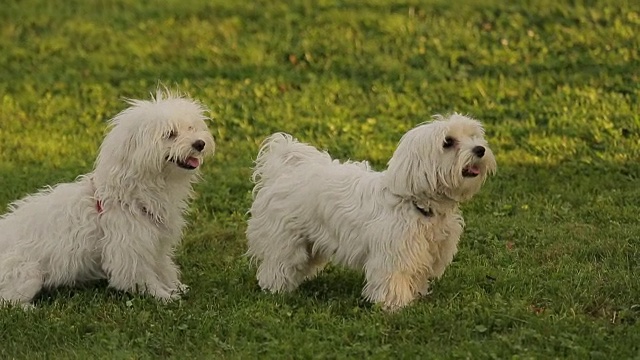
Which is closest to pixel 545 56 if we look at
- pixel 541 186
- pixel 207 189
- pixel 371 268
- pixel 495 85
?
pixel 495 85

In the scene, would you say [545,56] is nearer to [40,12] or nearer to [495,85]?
[495,85]

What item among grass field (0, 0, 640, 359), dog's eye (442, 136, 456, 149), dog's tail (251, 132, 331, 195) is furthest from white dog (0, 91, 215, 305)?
dog's eye (442, 136, 456, 149)

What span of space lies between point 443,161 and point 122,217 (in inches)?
91.7

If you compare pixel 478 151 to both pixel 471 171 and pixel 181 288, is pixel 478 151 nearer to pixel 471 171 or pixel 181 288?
pixel 471 171

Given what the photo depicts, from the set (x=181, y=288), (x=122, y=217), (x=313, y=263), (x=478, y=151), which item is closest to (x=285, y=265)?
(x=313, y=263)

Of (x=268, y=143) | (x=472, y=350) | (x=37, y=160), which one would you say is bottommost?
(x=37, y=160)

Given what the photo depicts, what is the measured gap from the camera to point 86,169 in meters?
11.2

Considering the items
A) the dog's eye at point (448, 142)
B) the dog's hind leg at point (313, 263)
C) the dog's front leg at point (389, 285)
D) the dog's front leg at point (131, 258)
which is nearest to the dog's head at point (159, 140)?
the dog's front leg at point (131, 258)

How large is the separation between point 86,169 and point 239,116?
7.74 ft

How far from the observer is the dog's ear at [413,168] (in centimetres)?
663

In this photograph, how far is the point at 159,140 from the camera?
704cm

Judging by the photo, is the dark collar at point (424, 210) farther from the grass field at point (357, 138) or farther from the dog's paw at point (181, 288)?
the dog's paw at point (181, 288)

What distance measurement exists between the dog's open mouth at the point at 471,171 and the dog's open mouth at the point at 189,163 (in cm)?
187

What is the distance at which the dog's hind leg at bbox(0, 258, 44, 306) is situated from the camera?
23.4ft
